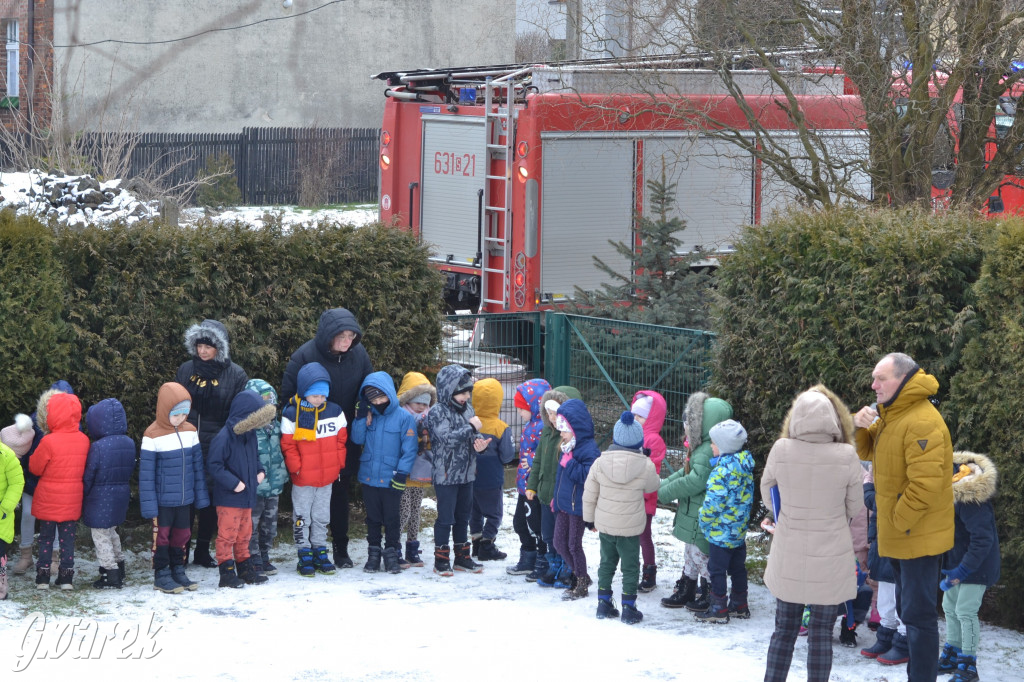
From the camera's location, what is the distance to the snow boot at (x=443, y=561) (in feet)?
25.9

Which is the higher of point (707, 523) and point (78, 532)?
point (707, 523)

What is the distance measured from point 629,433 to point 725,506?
701 millimetres

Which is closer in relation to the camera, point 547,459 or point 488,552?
point 547,459

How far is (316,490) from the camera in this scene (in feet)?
25.8

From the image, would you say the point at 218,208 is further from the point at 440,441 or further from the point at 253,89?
the point at 440,441

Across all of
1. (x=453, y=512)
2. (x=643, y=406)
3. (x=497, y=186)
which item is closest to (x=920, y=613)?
(x=643, y=406)

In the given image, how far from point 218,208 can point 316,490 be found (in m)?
17.9

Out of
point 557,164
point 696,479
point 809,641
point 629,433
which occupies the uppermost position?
point 557,164

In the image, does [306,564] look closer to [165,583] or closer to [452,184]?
[165,583]

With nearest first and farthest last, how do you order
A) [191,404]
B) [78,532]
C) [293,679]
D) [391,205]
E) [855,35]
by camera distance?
[293,679] → [191,404] → [78,532] → [855,35] → [391,205]

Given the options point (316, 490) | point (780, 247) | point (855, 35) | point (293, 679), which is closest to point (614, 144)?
point (855, 35)

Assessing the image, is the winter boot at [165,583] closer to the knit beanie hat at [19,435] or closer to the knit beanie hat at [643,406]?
the knit beanie hat at [19,435]

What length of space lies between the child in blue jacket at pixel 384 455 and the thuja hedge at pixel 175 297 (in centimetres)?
108

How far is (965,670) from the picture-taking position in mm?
5984
